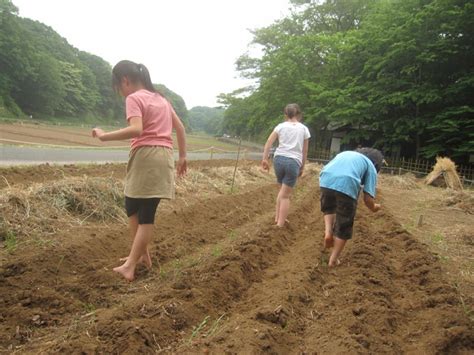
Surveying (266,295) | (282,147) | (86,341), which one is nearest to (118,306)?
(86,341)

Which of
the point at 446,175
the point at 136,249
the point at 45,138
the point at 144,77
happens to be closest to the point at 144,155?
the point at 144,77

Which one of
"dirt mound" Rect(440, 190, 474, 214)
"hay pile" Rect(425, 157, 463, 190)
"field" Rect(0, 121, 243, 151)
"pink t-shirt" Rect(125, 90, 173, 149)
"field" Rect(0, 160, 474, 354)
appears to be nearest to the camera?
"field" Rect(0, 160, 474, 354)

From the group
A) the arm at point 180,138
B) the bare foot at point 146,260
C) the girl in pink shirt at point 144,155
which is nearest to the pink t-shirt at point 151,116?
the girl in pink shirt at point 144,155

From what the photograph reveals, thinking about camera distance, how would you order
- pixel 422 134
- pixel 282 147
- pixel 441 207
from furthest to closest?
pixel 422 134 < pixel 441 207 < pixel 282 147

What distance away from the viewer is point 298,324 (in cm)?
231

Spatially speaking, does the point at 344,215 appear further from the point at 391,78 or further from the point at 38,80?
the point at 38,80

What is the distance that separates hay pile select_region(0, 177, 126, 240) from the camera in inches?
143

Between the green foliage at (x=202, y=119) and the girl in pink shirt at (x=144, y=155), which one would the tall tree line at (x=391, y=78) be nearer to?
the girl in pink shirt at (x=144, y=155)

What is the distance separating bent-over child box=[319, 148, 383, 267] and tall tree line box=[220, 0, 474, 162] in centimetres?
1769

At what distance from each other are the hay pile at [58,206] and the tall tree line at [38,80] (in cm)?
4536

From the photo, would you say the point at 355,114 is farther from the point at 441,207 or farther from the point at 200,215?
the point at 200,215

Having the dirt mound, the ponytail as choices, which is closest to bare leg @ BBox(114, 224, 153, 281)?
the ponytail

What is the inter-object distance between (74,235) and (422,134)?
22.5 metres

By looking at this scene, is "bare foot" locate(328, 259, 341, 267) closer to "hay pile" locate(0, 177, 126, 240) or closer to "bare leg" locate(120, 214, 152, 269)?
"bare leg" locate(120, 214, 152, 269)
